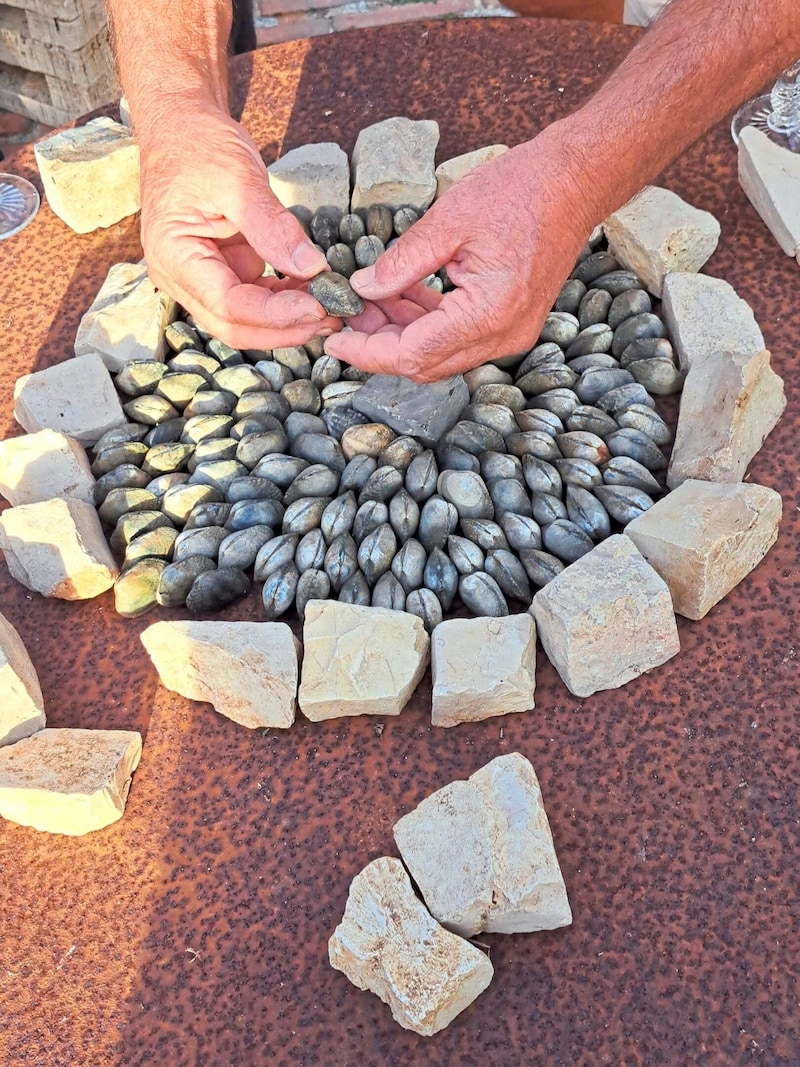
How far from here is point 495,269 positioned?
1.13 m

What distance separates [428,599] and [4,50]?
222cm

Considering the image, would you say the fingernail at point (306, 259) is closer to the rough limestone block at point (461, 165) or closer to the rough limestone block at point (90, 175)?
the rough limestone block at point (461, 165)

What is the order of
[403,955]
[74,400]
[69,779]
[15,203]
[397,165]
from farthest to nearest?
[15,203] → [397,165] → [74,400] → [69,779] → [403,955]

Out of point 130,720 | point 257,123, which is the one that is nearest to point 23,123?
point 257,123

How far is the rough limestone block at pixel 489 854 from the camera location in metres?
0.90

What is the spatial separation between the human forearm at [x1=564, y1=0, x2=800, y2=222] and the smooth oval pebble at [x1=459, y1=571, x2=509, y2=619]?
0.46 m

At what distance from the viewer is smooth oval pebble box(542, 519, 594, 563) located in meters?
1.16

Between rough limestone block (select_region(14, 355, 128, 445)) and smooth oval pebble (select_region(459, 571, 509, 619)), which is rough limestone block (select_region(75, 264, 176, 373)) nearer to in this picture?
rough limestone block (select_region(14, 355, 128, 445))

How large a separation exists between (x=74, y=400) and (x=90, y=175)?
0.42 meters

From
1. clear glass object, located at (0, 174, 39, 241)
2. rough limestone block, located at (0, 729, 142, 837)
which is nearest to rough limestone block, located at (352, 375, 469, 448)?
rough limestone block, located at (0, 729, 142, 837)

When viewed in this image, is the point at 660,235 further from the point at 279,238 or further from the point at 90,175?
the point at 90,175

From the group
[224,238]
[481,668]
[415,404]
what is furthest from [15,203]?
[481,668]

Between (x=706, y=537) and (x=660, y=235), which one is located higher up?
(x=660, y=235)

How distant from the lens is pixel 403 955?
35.0 inches
